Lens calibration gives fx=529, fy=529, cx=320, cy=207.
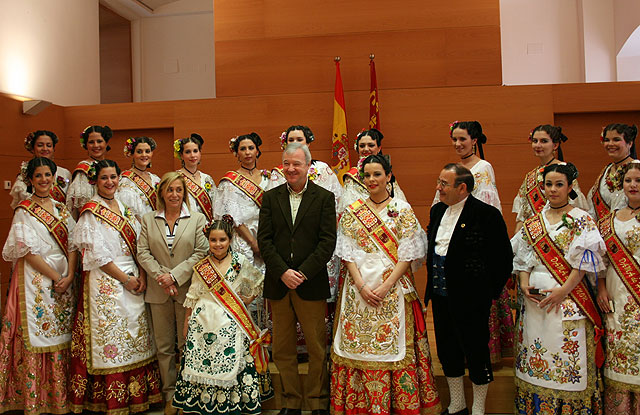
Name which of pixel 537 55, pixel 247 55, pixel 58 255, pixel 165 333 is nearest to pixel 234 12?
pixel 247 55

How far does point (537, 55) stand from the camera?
23.2 ft

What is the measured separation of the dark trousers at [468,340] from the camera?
9.52ft

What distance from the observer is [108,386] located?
332 cm

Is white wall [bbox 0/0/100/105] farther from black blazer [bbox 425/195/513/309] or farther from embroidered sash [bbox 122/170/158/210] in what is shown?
black blazer [bbox 425/195/513/309]

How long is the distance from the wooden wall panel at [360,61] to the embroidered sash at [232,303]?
2.84 metres

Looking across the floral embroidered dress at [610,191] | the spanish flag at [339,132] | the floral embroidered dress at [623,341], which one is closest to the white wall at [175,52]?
the spanish flag at [339,132]

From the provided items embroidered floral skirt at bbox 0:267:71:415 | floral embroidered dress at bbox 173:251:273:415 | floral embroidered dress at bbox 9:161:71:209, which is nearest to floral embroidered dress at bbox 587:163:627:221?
floral embroidered dress at bbox 173:251:273:415

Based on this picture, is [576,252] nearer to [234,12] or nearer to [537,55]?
[234,12]

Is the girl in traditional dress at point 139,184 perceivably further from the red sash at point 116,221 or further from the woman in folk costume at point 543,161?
the woman in folk costume at point 543,161

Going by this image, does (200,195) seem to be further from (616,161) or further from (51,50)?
(51,50)

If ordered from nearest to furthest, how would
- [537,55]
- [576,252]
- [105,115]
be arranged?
[576,252] → [105,115] → [537,55]

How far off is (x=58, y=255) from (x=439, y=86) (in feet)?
12.5

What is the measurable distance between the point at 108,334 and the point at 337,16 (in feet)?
12.5

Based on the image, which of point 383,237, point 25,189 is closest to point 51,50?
point 25,189
